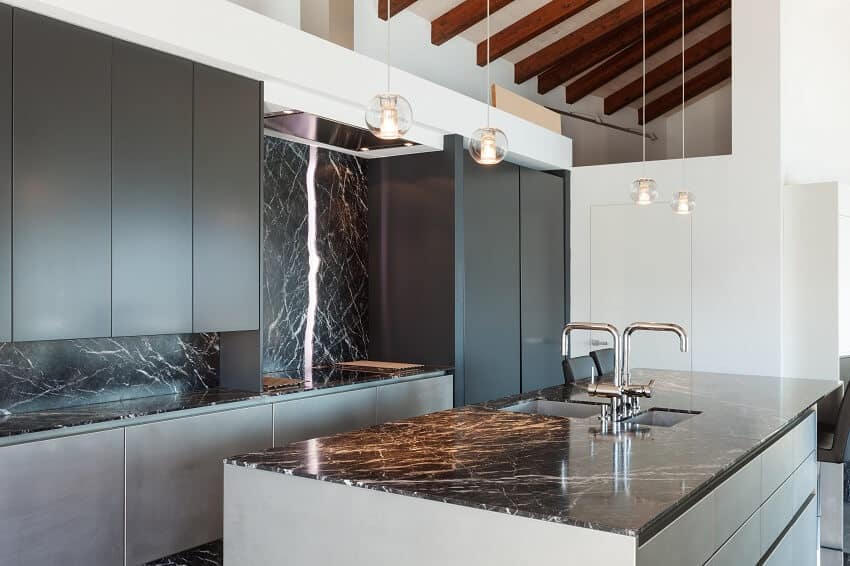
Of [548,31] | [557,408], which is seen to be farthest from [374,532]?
[548,31]

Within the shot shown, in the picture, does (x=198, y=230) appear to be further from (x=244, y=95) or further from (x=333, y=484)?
(x=333, y=484)

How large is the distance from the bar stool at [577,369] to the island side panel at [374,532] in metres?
2.17

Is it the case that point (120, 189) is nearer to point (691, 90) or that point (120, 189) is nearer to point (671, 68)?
point (671, 68)

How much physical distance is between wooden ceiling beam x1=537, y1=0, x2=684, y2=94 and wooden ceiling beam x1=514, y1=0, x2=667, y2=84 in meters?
0.07

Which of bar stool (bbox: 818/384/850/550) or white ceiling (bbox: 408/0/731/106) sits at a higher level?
white ceiling (bbox: 408/0/731/106)

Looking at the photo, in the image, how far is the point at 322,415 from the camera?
3990 millimetres

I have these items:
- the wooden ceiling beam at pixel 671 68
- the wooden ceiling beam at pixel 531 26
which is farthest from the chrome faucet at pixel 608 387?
the wooden ceiling beam at pixel 671 68

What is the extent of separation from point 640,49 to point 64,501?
7.12 m

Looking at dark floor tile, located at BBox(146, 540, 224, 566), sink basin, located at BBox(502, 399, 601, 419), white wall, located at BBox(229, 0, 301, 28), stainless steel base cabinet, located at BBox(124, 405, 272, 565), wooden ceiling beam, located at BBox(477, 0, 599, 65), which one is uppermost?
wooden ceiling beam, located at BBox(477, 0, 599, 65)

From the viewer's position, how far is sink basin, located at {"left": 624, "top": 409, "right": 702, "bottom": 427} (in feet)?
10.2

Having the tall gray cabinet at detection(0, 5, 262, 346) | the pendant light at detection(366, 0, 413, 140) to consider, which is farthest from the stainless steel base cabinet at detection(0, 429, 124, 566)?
the pendant light at detection(366, 0, 413, 140)

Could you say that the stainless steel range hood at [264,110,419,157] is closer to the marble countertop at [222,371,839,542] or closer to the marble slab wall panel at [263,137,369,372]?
the marble slab wall panel at [263,137,369,372]

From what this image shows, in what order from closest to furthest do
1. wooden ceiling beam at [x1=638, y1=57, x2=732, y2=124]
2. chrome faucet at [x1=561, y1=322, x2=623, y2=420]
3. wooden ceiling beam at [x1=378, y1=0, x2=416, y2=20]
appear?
chrome faucet at [x1=561, y1=322, x2=623, y2=420] < wooden ceiling beam at [x1=378, y1=0, x2=416, y2=20] < wooden ceiling beam at [x1=638, y1=57, x2=732, y2=124]

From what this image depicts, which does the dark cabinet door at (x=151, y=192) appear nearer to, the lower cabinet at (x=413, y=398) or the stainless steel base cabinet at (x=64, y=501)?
the stainless steel base cabinet at (x=64, y=501)
